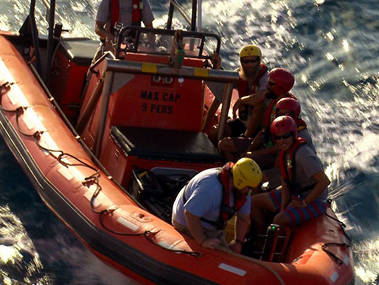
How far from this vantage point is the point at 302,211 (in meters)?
6.93

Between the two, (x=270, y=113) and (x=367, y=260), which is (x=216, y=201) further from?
(x=367, y=260)

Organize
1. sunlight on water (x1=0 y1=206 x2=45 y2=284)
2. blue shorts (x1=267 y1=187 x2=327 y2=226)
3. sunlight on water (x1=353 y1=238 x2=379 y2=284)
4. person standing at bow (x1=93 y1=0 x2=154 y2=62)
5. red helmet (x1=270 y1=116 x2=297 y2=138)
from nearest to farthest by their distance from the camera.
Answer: red helmet (x1=270 y1=116 x2=297 y2=138) → blue shorts (x1=267 y1=187 x2=327 y2=226) → sunlight on water (x1=0 y1=206 x2=45 y2=284) → sunlight on water (x1=353 y1=238 x2=379 y2=284) → person standing at bow (x1=93 y1=0 x2=154 y2=62)

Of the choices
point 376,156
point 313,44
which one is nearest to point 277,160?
point 376,156

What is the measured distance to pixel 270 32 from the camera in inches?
530

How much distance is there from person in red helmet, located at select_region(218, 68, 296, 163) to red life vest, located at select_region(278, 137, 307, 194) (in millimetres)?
647

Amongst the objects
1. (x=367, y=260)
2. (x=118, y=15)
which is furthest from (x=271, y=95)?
(x=118, y=15)

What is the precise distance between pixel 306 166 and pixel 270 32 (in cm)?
700

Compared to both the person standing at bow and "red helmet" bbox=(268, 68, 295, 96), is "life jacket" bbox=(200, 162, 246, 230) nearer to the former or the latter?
"red helmet" bbox=(268, 68, 295, 96)

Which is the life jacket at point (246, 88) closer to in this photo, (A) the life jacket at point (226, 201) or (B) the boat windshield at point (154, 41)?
(B) the boat windshield at point (154, 41)

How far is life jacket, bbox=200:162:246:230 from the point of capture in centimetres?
603

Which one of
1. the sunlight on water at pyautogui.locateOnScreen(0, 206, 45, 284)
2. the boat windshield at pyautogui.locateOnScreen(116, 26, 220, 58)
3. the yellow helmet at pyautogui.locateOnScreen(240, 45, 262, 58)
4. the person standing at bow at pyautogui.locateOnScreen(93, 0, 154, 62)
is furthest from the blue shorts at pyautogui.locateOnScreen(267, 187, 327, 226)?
the person standing at bow at pyautogui.locateOnScreen(93, 0, 154, 62)

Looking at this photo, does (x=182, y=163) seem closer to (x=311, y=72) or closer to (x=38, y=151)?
(x=38, y=151)

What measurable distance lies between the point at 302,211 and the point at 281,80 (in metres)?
1.19

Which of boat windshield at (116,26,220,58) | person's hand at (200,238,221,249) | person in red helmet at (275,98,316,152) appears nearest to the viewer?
person's hand at (200,238,221,249)
